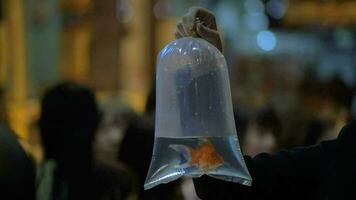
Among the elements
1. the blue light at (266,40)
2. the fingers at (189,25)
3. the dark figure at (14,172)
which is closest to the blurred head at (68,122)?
the dark figure at (14,172)

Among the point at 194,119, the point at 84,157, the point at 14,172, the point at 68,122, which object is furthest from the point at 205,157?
the point at 68,122

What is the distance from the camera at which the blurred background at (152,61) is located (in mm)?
6047

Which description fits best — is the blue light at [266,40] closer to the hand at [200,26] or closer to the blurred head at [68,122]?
the blurred head at [68,122]

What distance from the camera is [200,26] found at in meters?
2.30

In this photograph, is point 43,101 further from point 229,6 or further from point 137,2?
point 229,6

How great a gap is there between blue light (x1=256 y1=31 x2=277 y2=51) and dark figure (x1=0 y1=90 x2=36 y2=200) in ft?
31.5

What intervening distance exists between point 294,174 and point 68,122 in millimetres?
1422

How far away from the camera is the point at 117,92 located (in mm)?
9195

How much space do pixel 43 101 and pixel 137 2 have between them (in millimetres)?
5856

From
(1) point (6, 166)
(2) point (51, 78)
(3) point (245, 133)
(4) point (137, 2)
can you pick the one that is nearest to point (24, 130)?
(2) point (51, 78)

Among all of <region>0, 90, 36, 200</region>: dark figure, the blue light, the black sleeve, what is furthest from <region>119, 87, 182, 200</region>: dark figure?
the blue light

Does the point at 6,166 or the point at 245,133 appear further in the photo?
the point at 245,133

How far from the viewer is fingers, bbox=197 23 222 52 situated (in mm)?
2311

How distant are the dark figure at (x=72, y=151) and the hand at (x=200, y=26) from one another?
1207mm
